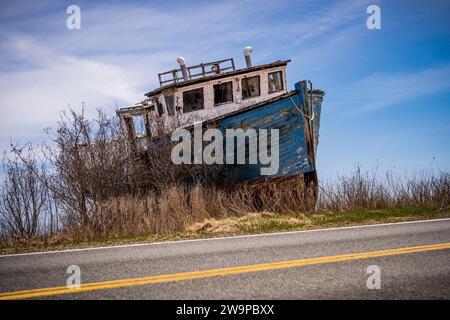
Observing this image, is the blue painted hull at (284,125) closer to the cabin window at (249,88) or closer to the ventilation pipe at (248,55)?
the cabin window at (249,88)

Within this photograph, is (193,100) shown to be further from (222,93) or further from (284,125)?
(284,125)

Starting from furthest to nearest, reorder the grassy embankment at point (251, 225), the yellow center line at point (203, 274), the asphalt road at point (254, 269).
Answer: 1. the grassy embankment at point (251, 225)
2. the yellow center line at point (203, 274)
3. the asphalt road at point (254, 269)

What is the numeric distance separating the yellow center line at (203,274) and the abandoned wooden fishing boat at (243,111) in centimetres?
809

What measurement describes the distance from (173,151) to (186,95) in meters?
2.97

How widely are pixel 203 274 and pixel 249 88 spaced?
11195mm

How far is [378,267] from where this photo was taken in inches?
146

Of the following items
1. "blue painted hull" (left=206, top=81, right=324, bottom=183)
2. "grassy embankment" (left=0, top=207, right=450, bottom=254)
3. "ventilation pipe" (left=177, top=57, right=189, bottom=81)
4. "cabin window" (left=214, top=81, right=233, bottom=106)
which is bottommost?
"grassy embankment" (left=0, top=207, right=450, bottom=254)

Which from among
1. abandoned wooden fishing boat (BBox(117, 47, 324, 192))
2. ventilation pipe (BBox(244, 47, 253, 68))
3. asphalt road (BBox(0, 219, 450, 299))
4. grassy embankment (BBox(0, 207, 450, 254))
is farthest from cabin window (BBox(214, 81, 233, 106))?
asphalt road (BBox(0, 219, 450, 299))

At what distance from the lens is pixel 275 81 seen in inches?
558

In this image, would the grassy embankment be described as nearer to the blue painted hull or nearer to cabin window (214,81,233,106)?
the blue painted hull

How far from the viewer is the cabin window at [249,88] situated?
1391 cm

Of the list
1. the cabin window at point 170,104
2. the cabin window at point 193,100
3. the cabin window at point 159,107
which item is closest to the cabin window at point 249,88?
the cabin window at point 193,100

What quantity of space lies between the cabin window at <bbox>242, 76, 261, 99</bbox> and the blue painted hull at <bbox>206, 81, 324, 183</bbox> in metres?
1.65

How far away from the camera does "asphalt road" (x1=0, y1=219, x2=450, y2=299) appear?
3.09m
